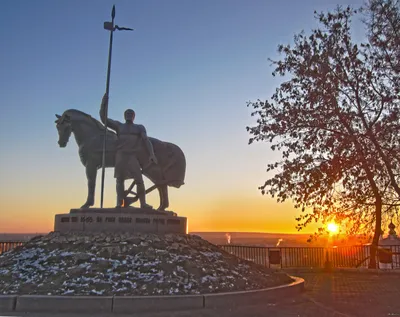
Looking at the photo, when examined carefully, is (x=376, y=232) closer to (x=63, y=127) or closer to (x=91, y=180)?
(x=91, y=180)

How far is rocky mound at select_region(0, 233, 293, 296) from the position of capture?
989 cm

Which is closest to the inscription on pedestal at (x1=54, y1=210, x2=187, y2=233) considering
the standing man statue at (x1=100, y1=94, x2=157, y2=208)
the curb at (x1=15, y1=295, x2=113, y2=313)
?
the standing man statue at (x1=100, y1=94, x2=157, y2=208)

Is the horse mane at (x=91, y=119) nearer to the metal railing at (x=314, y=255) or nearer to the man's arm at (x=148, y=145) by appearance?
the man's arm at (x=148, y=145)

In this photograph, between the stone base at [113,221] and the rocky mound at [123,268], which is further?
the stone base at [113,221]

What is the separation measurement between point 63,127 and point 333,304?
11.3 meters

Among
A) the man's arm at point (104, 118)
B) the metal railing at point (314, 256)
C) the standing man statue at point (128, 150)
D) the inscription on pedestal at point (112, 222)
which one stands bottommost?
the metal railing at point (314, 256)

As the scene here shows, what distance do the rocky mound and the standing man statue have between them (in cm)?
302

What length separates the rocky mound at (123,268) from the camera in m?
9.89

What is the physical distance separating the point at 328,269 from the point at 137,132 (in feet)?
32.9

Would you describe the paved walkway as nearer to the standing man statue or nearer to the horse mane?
the standing man statue

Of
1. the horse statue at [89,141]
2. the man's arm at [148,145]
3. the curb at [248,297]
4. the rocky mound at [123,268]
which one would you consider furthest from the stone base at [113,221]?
the curb at [248,297]

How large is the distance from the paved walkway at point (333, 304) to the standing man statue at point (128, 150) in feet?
23.2

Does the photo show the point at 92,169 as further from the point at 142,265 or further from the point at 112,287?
the point at 112,287

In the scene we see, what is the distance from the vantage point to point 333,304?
10008 millimetres
